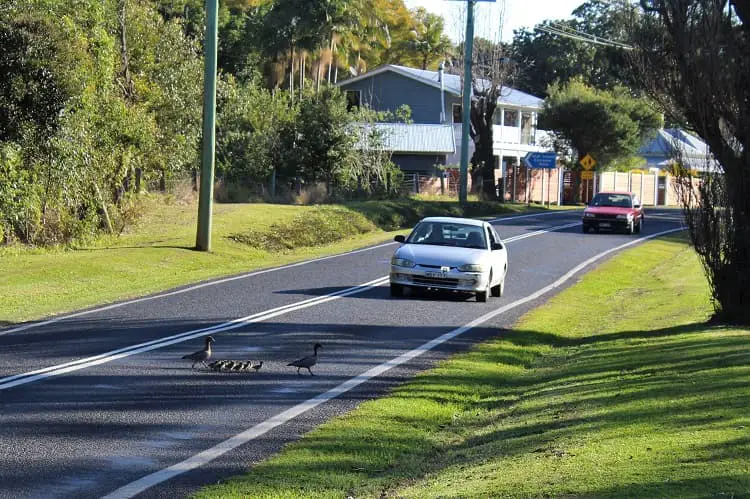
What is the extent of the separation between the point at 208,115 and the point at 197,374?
17.1 m

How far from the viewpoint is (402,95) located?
7719cm

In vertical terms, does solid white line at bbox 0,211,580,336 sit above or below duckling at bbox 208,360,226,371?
below

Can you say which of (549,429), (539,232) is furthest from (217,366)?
(539,232)

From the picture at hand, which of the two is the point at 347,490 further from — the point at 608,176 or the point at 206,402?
the point at 608,176

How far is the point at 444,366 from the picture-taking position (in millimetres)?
13078

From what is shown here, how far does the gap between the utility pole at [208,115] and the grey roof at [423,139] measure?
38920mm

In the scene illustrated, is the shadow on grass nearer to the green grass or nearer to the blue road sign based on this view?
the green grass

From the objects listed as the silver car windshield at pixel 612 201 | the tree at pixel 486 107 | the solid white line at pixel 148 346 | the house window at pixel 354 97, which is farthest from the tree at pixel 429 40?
the solid white line at pixel 148 346

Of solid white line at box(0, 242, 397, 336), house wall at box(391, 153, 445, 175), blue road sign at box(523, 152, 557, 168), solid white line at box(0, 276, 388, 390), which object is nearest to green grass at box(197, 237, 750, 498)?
solid white line at box(0, 276, 388, 390)

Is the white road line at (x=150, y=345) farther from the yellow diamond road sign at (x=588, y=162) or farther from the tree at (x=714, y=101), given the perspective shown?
the yellow diamond road sign at (x=588, y=162)

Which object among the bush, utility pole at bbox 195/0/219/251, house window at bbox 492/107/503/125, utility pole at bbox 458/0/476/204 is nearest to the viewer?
utility pole at bbox 195/0/219/251

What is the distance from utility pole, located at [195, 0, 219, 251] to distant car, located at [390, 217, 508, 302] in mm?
8469

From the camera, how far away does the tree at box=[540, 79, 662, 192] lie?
75.2 meters

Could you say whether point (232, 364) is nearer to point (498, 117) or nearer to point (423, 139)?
point (423, 139)
